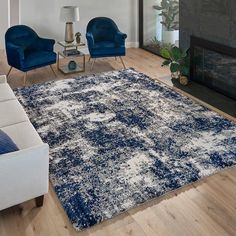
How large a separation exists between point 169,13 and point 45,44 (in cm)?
244

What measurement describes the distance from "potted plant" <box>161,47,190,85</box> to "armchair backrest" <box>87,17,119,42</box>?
1.30m

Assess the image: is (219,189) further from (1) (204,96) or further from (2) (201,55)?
(2) (201,55)

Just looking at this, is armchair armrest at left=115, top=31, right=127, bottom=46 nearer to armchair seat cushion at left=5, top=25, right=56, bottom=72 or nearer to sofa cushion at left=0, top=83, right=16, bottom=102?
armchair seat cushion at left=5, top=25, right=56, bottom=72

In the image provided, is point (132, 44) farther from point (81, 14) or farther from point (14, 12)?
point (14, 12)

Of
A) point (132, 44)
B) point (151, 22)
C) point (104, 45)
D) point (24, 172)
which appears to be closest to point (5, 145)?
point (24, 172)

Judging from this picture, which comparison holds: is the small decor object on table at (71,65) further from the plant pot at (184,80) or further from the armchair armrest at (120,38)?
the plant pot at (184,80)

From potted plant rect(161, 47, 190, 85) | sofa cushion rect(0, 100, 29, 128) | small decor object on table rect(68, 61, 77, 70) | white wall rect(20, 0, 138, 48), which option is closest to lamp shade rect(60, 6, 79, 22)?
small decor object on table rect(68, 61, 77, 70)

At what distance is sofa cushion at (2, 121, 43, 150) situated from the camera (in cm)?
245

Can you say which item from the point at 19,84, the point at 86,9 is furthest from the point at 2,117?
the point at 86,9

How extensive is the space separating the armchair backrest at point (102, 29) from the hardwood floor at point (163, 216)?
378 cm

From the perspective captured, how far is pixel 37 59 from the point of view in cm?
492

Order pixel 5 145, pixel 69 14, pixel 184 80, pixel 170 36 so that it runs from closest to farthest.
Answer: pixel 5 145, pixel 184 80, pixel 69 14, pixel 170 36

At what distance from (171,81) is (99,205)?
3.02m

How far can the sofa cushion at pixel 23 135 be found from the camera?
2.45 m
